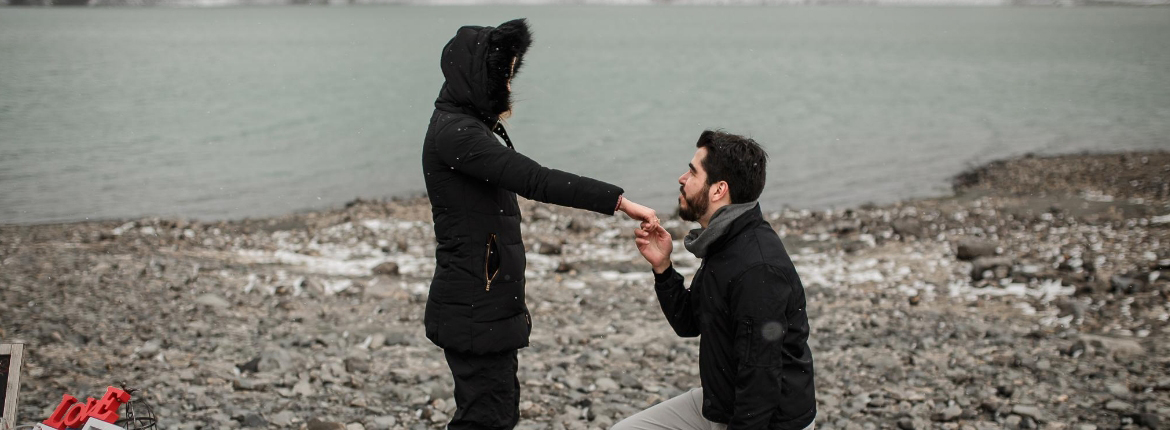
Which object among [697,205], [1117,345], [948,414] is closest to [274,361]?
[697,205]

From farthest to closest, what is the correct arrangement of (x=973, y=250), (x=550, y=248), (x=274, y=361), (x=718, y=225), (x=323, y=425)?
(x=550, y=248) < (x=973, y=250) < (x=274, y=361) < (x=323, y=425) < (x=718, y=225)

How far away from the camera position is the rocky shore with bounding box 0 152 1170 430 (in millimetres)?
7422

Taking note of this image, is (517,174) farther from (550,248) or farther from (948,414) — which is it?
(550,248)

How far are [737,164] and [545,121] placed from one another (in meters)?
37.7

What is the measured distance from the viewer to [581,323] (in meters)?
10.5

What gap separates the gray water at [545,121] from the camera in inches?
990

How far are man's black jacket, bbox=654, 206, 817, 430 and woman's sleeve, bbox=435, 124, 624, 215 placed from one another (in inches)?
24.4

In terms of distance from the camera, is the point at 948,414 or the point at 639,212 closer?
the point at 639,212

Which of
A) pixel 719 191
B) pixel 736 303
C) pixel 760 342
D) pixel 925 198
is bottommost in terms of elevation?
pixel 925 198

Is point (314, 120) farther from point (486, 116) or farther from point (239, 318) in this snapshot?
point (486, 116)

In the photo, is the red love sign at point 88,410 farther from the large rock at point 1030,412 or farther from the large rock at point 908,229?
the large rock at point 908,229

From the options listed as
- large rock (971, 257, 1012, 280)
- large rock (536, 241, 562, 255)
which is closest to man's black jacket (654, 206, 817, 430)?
large rock (971, 257, 1012, 280)

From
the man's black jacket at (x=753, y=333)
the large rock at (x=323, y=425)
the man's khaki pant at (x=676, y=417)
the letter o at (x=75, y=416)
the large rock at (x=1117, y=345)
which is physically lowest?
the large rock at (x=1117, y=345)

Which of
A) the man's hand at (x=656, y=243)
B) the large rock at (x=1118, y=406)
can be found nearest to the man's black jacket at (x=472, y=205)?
the man's hand at (x=656, y=243)
